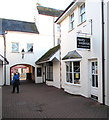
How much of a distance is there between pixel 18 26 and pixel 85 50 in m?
13.0

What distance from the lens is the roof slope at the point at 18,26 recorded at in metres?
17.6

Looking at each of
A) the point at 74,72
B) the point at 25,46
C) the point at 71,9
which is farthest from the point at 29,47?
the point at 74,72

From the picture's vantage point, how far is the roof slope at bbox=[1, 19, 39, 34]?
1757 centimetres

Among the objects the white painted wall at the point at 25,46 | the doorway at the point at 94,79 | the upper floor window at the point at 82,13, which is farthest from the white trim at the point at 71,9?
the white painted wall at the point at 25,46

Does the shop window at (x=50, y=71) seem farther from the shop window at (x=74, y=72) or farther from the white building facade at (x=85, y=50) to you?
the shop window at (x=74, y=72)

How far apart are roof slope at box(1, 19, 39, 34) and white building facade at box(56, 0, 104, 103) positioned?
8722mm

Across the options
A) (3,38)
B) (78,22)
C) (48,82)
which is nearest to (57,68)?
(48,82)

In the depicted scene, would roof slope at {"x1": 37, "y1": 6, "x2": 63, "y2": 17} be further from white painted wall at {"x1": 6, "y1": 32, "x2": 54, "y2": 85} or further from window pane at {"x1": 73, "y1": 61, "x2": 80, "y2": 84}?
window pane at {"x1": 73, "y1": 61, "x2": 80, "y2": 84}

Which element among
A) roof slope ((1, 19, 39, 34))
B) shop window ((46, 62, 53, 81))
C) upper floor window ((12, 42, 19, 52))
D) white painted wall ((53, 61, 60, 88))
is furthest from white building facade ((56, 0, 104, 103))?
roof slope ((1, 19, 39, 34))

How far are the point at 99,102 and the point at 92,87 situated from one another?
3.61 feet

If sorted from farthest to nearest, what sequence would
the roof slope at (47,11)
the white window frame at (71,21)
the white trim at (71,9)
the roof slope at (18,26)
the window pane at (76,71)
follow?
the roof slope at (47,11), the roof slope at (18,26), the white window frame at (71,21), the window pane at (76,71), the white trim at (71,9)

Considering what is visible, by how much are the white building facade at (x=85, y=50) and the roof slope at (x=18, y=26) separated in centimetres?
872

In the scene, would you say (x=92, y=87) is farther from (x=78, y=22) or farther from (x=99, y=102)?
(x=78, y=22)

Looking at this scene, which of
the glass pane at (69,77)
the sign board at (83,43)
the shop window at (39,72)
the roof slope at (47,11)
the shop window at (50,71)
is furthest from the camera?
the roof slope at (47,11)
